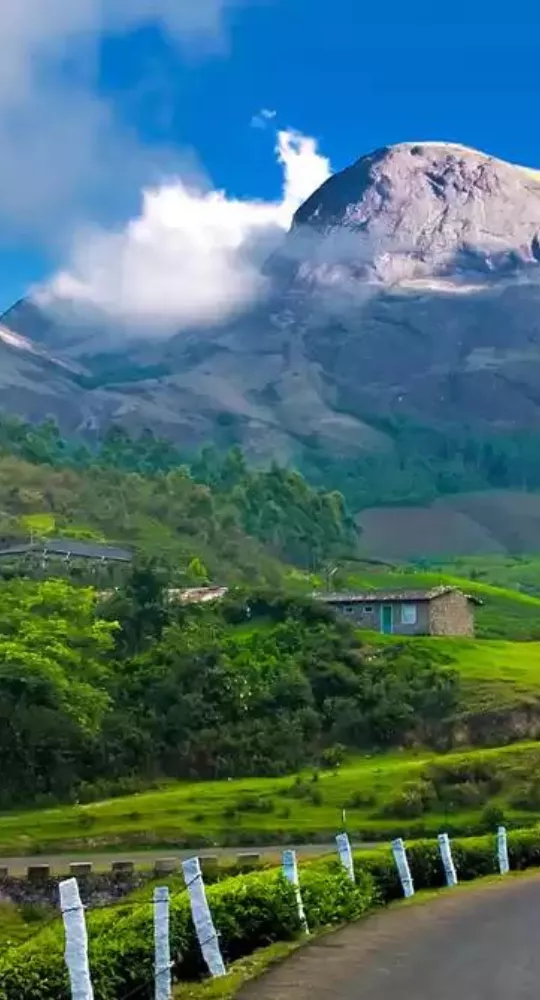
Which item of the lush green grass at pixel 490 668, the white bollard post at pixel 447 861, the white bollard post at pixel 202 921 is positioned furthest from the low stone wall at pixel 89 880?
the lush green grass at pixel 490 668

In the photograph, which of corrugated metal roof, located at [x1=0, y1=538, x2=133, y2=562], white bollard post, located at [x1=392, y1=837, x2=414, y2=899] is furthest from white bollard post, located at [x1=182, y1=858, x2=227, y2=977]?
corrugated metal roof, located at [x1=0, y1=538, x2=133, y2=562]

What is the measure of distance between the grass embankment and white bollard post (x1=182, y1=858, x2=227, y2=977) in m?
28.8

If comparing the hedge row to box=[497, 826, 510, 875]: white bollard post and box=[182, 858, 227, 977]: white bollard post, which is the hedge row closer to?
box=[182, 858, 227, 977]: white bollard post

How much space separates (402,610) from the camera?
8494 cm

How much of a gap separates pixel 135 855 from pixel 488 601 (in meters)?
79.7

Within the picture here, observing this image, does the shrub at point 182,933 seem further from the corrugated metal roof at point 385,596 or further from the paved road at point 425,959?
the corrugated metal roof at point 385,596

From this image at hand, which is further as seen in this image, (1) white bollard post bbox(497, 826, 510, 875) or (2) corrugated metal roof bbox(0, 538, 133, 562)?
(2) corrugated metal roof bbox(0, 538, 133, 562)

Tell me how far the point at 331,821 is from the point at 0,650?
1905cm

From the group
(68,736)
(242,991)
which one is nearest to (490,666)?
(68,736)

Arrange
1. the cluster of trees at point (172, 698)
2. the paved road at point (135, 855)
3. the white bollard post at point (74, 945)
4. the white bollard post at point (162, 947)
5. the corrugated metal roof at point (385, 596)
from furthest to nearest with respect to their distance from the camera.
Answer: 1. the corrugated metal roof at point (385, 596)
2. the cluster of trees at point (172, 698)
3. the paved road at point (135, 855)
4. the white bollard post at point (162, 947)
5. the white bollard post at point (74, 945)

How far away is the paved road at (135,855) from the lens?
1484 inches

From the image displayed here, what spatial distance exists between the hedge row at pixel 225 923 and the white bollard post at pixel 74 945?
0.62 meters

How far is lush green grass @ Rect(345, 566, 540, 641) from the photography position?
326 ft

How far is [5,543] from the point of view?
109750 mm
